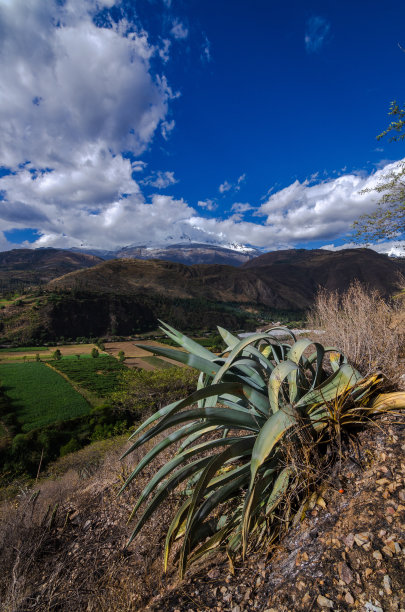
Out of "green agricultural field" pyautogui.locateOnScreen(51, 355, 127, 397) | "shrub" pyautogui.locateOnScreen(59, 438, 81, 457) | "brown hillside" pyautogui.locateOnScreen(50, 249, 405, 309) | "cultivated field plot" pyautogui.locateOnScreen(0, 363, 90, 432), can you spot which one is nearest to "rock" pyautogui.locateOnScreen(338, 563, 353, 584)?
"shrub" pyautogui.locateOnScreen(59, 438, 81, 457)

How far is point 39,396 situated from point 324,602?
44536 millimetres

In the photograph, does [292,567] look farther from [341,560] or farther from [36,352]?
[36,352]

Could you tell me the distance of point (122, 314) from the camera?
91500 millimetres

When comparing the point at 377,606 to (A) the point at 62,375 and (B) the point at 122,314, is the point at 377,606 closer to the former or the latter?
(A) the point at 62,375

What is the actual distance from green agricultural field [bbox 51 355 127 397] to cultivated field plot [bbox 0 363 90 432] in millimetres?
2134

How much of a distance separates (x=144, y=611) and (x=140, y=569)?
607mm

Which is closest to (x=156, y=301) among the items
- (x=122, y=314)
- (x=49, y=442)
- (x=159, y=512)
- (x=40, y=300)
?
(x=122, y=314)

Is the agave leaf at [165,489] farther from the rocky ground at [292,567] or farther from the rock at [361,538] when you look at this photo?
the rock at [361,538]

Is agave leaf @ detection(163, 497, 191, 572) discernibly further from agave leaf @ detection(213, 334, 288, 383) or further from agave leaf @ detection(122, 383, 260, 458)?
agave leaf @ detection(213, 334, 288, 383)

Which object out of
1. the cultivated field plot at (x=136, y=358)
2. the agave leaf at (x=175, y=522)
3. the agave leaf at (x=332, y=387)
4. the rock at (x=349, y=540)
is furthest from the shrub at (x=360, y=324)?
the cultivated field plot at (x=136, y=358)

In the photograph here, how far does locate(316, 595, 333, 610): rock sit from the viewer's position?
1346mm

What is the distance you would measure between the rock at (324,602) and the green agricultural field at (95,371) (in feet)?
127

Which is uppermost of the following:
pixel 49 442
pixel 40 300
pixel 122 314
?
pixel 40 300

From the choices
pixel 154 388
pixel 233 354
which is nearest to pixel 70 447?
pixel 154 388
